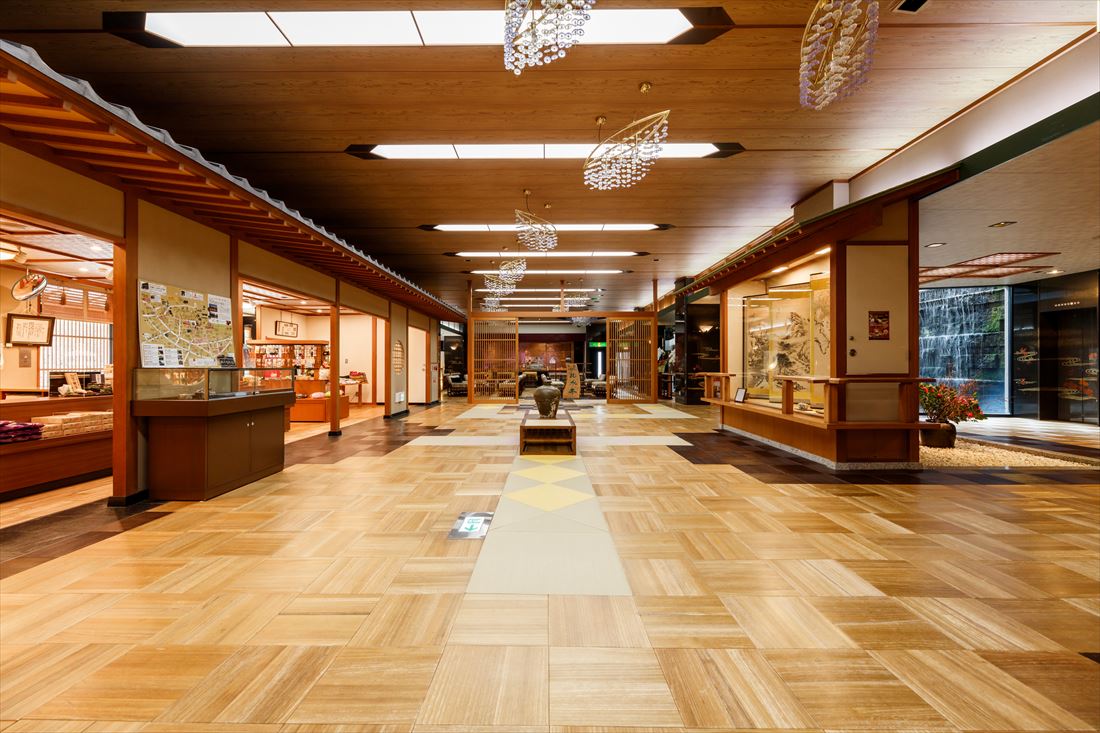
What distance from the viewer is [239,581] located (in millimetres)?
2268

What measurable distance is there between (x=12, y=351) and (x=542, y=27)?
882 centimetres

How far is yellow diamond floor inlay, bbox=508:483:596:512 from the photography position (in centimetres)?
347

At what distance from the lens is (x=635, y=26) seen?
10.3ft

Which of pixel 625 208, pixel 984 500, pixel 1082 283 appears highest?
pixel 625 208

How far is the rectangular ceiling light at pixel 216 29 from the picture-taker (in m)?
3.05

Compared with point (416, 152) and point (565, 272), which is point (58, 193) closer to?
point (416, 152)

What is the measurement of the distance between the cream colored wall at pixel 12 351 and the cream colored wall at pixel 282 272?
11.7 feet

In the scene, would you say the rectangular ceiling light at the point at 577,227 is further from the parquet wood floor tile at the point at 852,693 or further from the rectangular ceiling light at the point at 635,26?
the parquet wood floor tile at the point at 852,693

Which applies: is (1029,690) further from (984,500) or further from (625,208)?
(625,208)

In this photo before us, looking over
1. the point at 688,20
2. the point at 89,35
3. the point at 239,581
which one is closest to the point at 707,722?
the point at 239,581

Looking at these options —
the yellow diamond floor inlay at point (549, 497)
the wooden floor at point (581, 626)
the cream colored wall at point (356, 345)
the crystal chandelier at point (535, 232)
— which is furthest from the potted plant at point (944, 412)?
the cream colored wall at point (356, 345)

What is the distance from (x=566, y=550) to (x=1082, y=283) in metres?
12.3

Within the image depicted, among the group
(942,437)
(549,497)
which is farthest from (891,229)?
(549,497)

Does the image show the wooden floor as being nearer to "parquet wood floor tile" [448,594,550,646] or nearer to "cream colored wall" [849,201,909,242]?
"parquet wood floor tile" [448,594,550,646]
